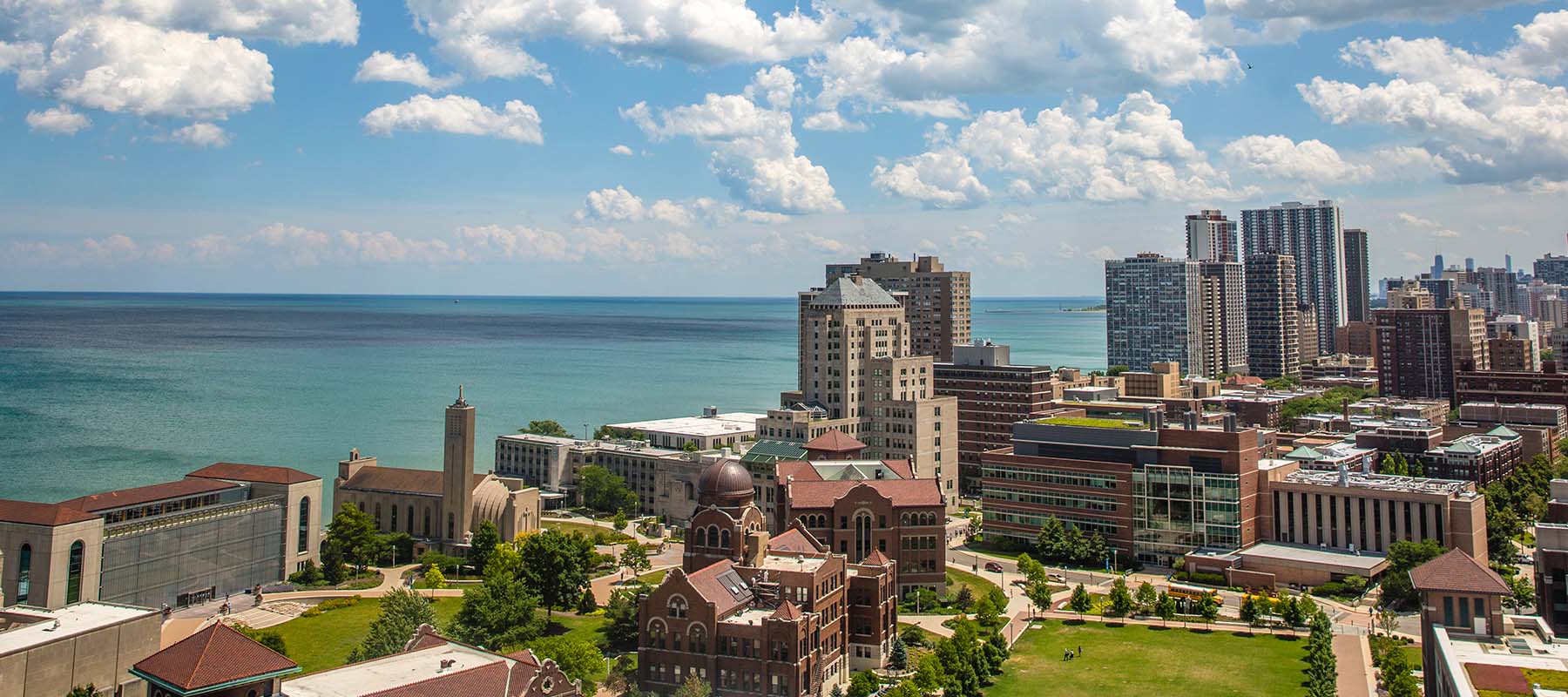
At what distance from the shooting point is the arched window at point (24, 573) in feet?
234

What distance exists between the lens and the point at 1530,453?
141 m

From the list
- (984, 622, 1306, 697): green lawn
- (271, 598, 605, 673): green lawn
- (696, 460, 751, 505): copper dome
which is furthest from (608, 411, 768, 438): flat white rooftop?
(984, 622, 1306, 697): green lawn

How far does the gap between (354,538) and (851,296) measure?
60.2 meters

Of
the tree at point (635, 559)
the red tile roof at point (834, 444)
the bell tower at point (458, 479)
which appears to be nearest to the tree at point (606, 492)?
the bell tower at point (458, 479)

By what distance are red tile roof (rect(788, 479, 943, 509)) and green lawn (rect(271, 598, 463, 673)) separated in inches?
1042

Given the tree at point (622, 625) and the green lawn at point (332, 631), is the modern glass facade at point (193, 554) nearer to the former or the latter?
the green lawn at point (332, 631)

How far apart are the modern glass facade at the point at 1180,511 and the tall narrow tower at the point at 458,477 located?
60.6 meters

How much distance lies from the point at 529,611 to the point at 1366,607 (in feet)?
203

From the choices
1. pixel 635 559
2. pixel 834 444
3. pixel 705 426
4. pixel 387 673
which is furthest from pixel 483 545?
pixel 705 426

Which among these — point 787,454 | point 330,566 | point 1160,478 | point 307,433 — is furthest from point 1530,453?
point 307,433

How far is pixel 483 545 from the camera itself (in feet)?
310

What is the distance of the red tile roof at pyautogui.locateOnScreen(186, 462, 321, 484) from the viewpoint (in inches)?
3578

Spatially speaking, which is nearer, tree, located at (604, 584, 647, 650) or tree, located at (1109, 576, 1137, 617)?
tree, located at (604, 584, 647, 650)

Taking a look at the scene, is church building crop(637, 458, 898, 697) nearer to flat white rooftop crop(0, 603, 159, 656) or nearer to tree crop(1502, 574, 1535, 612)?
flat white rooftop crop(0, 603, 159, 656)
